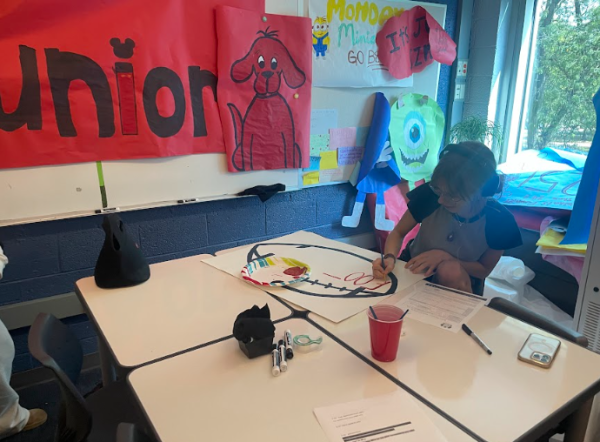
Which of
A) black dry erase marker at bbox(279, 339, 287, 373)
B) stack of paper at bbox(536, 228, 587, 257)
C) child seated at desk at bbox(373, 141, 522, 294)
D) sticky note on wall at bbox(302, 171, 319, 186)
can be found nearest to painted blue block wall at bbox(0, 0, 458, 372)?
sticky note on wall at bbox(302, 171, 319, 186)

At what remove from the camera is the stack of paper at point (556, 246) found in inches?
85.0

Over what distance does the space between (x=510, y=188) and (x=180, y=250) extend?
2.07 m

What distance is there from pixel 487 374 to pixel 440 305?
33 centimetres

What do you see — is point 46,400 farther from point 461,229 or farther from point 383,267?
point 461,229

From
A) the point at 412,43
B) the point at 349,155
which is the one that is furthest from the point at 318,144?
the point at 412,43

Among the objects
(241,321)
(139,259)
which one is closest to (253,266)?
(139,259)

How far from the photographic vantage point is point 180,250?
228cm

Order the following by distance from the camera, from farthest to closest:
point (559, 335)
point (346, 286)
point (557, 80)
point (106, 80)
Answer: point (557, 80), point (106, 80), point (346, 286), point (559, 335)

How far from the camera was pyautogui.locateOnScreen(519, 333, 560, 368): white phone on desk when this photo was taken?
96 centimetres

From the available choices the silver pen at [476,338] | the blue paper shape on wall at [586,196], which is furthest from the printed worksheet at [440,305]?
the blue paper shape on wall at [586,196]

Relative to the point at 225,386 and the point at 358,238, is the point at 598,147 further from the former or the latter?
the point at 225,386

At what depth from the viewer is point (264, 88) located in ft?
7.54

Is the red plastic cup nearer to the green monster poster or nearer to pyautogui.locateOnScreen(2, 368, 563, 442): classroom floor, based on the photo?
pyautogui.locateOnScreen(2, 368, 563, 442): classroom floor

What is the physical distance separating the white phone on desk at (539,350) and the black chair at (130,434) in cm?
81
